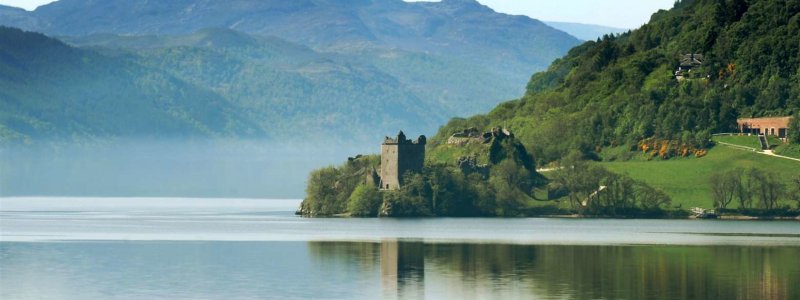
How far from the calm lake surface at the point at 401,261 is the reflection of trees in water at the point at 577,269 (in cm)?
11

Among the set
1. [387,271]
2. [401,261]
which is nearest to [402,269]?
[387,271]

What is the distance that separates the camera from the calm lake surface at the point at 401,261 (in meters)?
108

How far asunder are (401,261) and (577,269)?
1414cm

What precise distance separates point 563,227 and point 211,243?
134ft

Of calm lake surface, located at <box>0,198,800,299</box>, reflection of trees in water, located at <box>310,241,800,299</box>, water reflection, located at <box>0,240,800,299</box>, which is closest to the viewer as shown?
water reflection, located at <box>0,240,800,299</box>

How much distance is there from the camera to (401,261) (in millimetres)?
132375

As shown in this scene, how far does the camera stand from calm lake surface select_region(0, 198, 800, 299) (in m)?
108

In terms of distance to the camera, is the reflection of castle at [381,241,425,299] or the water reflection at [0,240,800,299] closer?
the water reflection at [0,240,800,299]

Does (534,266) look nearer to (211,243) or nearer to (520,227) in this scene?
(211,243)

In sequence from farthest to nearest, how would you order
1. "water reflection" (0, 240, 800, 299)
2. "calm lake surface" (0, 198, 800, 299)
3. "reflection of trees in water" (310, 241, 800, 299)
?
"calm lake surface" (0, 198, 800, 299) → "reflection of trees in water" (310, 241, 800, 299) → "water reflection" (0, 240, 800, 299)

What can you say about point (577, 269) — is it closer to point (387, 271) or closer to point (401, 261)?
point (387, 271)

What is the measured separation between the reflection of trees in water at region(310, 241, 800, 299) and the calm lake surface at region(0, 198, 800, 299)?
112mm

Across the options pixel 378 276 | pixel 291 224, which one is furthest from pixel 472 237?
pixel 378 276

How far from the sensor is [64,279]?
115812mm
